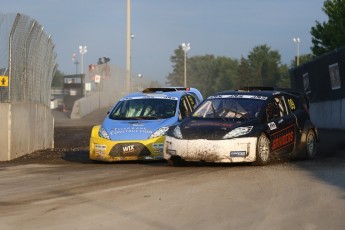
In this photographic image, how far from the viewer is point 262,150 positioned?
1324 centimetres

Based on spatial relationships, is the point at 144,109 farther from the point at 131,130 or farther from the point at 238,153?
the point at 238,153

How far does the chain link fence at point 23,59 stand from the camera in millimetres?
16578

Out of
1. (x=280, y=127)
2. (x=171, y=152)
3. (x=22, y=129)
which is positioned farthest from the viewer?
(x=22, y=129)

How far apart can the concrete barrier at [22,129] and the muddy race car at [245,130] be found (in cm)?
412

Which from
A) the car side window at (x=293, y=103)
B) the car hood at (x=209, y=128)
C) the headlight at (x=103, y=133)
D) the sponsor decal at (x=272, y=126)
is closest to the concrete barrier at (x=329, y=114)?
the car side window at (x=293, y=103)

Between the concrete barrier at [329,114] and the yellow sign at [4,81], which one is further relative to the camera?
the concrete barrier at [329,114]

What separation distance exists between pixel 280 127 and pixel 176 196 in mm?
5133

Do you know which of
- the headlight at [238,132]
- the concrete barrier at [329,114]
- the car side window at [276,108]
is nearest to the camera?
the headlight at [238,132]

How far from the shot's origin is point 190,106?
55.5 ft

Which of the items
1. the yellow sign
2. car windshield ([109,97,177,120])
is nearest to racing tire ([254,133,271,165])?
car windshield ([109,97,177,120])

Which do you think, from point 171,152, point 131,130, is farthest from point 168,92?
point 171,152

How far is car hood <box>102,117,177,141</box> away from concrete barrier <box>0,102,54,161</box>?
2.21m

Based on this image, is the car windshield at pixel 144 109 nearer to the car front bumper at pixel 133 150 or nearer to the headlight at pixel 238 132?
the car front bumper at pixel 133 150

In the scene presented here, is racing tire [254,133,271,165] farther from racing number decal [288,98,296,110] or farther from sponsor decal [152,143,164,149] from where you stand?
sponsor decal [152,143,164,149]
